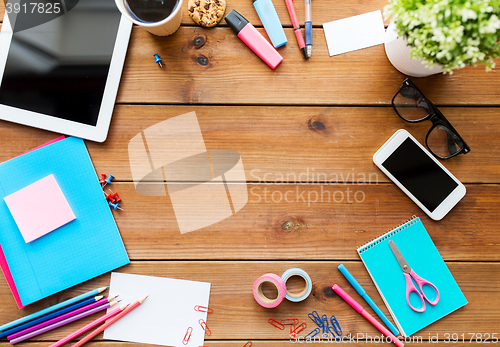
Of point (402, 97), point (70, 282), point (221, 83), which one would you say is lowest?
point (70, 282)

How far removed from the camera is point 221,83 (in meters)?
0.79

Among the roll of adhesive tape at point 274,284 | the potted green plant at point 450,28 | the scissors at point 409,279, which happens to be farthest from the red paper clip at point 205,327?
the potted green plant at point 450,28

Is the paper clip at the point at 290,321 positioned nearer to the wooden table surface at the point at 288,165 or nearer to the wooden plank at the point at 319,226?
the wooden table surface at the point at 288,165

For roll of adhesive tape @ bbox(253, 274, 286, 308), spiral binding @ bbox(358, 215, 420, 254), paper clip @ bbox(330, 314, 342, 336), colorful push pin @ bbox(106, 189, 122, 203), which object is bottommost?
paper clip @ bbox(330, 314, 342, 336)

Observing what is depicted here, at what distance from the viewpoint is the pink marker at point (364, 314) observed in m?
0.78

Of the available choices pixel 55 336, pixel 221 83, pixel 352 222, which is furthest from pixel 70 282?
pixel 352 222

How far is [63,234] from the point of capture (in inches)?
30.5

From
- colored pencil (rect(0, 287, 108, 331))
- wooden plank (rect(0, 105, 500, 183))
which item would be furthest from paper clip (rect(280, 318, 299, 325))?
colored pencil (rect(0, 287, 108, 331))

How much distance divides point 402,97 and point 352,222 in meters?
0.34

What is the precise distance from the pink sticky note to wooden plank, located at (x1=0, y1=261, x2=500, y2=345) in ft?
0.57

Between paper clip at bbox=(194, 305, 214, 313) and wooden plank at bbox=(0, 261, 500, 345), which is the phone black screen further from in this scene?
paper clip at bbox=(194, 305, 214, 313)

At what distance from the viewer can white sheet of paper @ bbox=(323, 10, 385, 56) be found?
2.56ft

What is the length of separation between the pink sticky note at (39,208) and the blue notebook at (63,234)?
0.5 inches

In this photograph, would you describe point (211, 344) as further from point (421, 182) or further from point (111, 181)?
point (421, 182)
